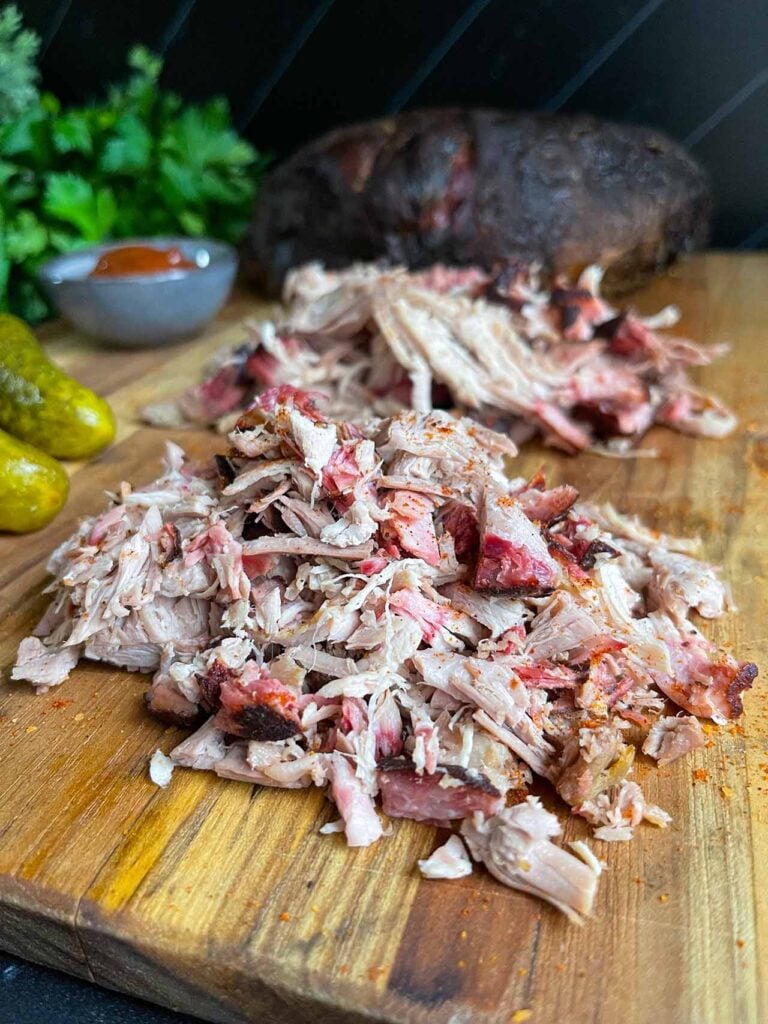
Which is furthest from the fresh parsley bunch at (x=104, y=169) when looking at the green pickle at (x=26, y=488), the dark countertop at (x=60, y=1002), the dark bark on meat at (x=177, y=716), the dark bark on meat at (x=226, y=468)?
the dark countertop at (x=60, y=1002)

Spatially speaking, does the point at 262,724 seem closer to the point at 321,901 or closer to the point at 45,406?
the point at 321,901

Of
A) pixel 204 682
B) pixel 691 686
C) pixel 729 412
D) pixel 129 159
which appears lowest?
pixel 729 412

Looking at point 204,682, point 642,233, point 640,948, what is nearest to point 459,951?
point 640,948

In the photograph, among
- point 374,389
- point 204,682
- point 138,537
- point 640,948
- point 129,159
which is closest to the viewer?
point 640,948

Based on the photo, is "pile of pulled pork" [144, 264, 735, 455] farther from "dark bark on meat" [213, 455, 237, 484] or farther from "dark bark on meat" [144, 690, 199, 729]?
"dark bark on meat" [144, 690, 199, 729]

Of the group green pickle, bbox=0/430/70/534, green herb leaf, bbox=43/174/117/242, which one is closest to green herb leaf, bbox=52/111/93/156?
green herb leaf, bbox=43/174/117/242

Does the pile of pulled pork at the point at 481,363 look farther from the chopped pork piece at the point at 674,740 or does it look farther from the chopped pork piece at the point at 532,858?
the chopped pork piece at the point at 532,858

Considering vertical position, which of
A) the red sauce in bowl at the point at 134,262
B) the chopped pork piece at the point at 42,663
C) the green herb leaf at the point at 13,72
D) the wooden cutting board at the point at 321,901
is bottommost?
the wooden cutting board at the point at 321,901

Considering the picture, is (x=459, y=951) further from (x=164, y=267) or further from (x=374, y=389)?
(x=164, y=267)
